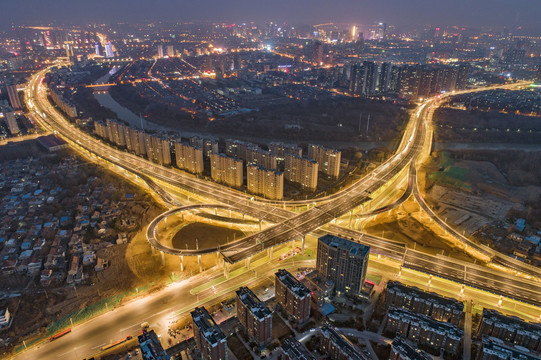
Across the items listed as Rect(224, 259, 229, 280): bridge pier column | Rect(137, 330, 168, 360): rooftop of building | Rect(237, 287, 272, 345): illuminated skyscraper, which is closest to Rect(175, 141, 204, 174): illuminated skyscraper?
Rect(224, 259, 229, 280): bridge pier column

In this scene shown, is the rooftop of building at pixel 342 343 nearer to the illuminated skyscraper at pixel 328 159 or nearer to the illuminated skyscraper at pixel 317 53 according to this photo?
the illuminated skyscraper at pixel 328 159

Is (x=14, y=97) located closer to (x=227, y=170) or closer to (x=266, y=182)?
(x=227, y=170)

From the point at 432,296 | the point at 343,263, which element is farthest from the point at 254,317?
the point at 432,296

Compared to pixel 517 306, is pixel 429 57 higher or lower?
higher

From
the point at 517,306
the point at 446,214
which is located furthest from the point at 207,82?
the point at 517,306

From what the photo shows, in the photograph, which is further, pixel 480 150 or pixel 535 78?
pixel 535 78

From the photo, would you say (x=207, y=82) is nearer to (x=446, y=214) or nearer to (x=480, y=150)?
(x=480, y=150)

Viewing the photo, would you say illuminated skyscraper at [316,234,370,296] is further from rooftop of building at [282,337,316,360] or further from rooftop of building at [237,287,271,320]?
rooftop of building at [282,337,316,360]
